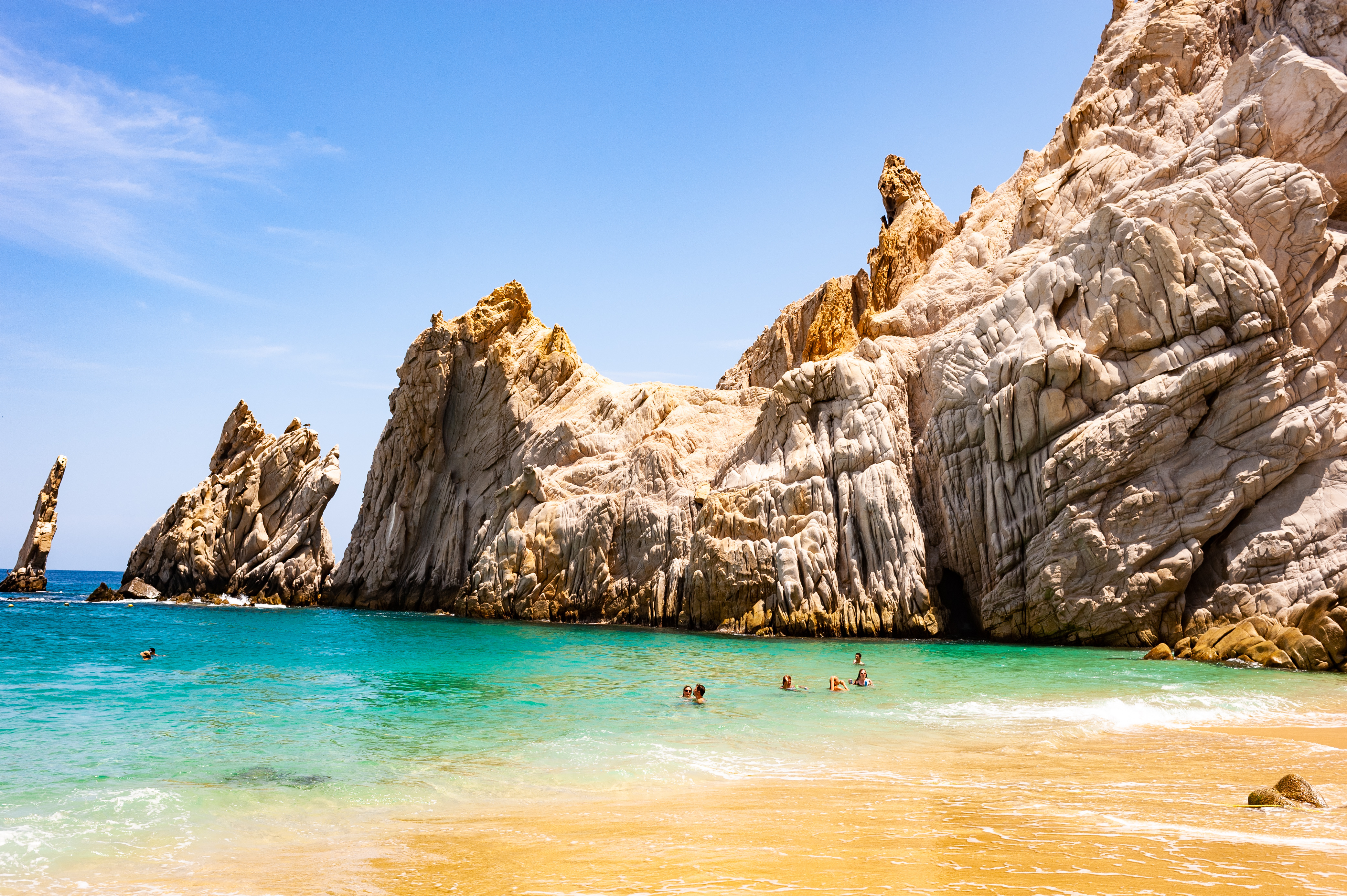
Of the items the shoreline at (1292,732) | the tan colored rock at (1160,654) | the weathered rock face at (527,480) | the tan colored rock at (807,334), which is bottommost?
the shoreline at (1292,732)

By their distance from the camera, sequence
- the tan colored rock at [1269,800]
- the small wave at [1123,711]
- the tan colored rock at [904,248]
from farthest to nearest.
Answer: the tan colored rock at [904,248]
the small wave at [1123,711]
the tan colored rock at [1269,800]

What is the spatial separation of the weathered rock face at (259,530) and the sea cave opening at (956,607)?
1786 inches

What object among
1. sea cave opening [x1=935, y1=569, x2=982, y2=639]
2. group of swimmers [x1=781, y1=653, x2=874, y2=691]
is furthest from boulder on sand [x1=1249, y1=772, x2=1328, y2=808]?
sea cave opening [x1=935, y1=569, x2=982, y2=639]

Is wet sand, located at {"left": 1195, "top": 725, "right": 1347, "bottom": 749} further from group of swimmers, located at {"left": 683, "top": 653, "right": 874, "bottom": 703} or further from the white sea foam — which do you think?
group of swimmers, located at {"left": 683, "top": 653, "right": 874, "bottom": 703}

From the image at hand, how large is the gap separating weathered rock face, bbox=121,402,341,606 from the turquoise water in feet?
98.8


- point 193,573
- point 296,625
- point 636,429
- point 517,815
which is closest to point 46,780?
point 517,815

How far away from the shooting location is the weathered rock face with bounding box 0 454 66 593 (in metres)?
78.3

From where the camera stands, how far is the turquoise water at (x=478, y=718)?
12.0 metres

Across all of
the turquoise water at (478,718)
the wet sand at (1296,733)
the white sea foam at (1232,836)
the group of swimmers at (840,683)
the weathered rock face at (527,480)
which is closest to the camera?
the white sea foam at (1232,836)

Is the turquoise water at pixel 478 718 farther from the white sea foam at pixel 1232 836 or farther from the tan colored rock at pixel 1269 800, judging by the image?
the tan colored rock at pixel 1269 800

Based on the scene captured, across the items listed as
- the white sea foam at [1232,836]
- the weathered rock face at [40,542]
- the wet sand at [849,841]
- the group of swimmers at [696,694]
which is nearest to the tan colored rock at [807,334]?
the group of swimmers at [696,694]

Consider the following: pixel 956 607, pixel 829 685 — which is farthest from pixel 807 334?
pixel 829 685

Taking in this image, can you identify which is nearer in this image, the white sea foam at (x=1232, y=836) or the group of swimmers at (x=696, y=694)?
the white sea foam at (x=1232, y=836)

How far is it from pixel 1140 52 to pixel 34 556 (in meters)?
96.1
